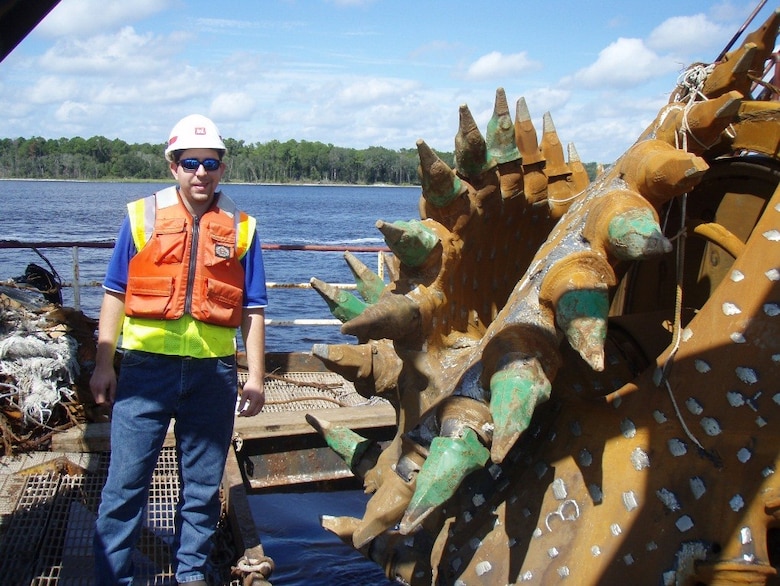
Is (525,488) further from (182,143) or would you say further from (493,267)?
(182,143)

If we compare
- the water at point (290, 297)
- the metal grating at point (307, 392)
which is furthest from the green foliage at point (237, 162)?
the metal grating at point (307, 392)

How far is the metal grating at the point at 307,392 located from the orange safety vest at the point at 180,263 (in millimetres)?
2916

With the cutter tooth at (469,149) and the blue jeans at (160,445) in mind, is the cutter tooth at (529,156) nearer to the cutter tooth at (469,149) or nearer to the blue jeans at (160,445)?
the cutter tooth at (469,149)

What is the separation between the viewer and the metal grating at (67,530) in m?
3.89

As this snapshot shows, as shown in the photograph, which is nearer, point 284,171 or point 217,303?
point 217,303

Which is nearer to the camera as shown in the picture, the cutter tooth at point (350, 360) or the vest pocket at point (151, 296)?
the vest pocket at point (151, 296)

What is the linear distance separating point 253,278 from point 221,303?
23 centimetres

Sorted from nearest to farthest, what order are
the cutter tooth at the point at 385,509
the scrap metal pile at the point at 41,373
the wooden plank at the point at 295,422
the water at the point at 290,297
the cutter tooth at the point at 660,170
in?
1. the cutter tooth at the point at 660,170
2. the cutter tooth at the point at 385,509
3. the scrap metal pile at the point at 41,373
4. the wooden plank at the point at 295,422
5. the water at the point at 290,297

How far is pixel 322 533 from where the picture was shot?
664cm

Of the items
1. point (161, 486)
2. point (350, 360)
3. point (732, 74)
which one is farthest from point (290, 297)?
point (732, 74)

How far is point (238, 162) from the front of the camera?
374 feet

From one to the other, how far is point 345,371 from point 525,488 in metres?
0.98

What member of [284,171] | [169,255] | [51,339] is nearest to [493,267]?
[169,255]

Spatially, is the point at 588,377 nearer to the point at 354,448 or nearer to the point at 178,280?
the point at 354,448
